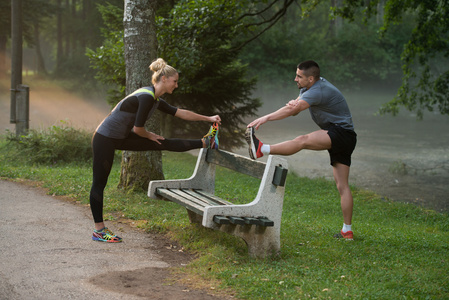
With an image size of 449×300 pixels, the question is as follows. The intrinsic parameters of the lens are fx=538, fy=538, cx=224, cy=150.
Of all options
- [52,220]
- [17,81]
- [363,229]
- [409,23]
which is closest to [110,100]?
[17,81]

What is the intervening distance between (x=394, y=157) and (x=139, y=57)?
16.6 m

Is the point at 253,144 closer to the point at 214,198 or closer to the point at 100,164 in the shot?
the point at 214,198

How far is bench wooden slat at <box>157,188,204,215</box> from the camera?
511 centimetres

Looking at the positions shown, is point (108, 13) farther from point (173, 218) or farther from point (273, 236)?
point (273, 236)

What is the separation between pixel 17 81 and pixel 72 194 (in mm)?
7400

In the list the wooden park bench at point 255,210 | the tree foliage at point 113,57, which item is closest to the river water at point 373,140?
the tree foliage at point 113,57

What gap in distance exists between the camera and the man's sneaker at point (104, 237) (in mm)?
5820

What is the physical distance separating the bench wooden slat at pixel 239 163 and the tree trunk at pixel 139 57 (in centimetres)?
222

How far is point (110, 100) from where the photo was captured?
16.0 m

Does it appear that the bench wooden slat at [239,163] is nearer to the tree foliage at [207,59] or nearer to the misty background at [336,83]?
the tree foliage at [207,59]

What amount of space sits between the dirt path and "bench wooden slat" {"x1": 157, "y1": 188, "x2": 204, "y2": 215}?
21.3 inches

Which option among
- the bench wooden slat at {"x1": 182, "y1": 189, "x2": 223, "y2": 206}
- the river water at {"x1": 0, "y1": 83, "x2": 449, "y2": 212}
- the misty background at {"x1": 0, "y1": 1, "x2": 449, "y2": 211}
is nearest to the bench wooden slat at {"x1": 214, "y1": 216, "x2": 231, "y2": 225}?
the bench wooden slat at {"x1": 182, "y1": 189, "x2": 223, "y2": 206}

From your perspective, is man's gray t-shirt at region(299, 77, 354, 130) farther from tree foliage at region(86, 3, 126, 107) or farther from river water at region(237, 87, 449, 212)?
tree foliage at region(86, 3, 126, 107)

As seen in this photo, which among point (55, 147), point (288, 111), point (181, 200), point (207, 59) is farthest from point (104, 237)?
point (207, 59)
